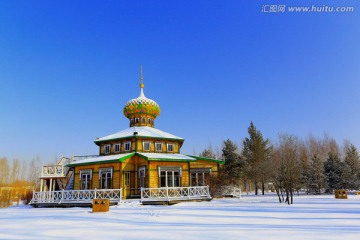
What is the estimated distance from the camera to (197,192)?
75.3 feet

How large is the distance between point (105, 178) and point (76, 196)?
2826 mm

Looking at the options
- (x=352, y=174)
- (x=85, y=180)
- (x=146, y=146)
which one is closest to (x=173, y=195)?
(x=146, y=146)

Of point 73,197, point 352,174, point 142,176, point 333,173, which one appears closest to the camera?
point 73,197

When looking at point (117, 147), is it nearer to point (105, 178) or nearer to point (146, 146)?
point (146, 146)

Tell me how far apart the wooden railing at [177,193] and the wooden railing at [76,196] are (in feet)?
7.99

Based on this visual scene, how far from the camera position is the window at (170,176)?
23656 mm

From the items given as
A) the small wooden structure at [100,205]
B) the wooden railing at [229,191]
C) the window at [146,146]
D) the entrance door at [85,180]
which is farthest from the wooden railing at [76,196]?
the wooden railing at [229,191]

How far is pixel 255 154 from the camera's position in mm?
44750

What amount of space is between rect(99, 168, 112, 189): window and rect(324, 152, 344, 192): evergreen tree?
101ft

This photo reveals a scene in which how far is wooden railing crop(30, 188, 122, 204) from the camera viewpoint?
21.3 metres

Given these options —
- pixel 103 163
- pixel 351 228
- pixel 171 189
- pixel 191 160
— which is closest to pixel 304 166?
pixel 191 160

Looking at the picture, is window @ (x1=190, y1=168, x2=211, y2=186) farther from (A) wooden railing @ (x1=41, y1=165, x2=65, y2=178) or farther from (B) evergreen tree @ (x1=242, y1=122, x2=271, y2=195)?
(B) evergreen tree @ (x1=242, y1=122, x2=271, y2=195)

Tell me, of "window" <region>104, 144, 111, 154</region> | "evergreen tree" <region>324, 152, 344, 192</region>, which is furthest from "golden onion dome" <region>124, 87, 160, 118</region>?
"evergreen tree" <region>324, 152, 344, 192</region>

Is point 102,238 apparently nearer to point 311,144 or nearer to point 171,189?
point 171,189
